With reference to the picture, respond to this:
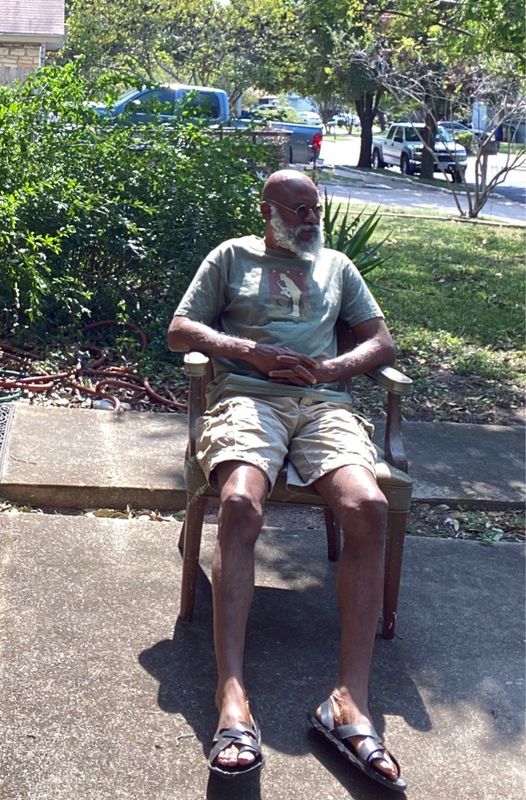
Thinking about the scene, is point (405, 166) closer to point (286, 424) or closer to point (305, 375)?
point (305, 375)

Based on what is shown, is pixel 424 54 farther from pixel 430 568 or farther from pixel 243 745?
pixel 243 745

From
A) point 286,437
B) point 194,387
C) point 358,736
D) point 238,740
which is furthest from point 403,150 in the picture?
point 238,740

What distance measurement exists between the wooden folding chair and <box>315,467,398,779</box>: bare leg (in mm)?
176

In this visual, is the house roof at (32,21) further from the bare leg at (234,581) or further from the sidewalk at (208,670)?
the bare leg at (234,581)

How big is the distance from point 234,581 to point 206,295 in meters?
1.19

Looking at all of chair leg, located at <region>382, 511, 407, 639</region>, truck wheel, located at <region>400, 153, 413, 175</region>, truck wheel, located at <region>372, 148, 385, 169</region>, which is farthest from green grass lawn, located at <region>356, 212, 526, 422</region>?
truck wheel, located at <region>372, 148, 385, 169</region>

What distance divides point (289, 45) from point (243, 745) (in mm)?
36050

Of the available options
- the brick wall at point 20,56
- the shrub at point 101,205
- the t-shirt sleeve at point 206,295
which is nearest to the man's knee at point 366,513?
the t-shirt sleeve at point 206,295

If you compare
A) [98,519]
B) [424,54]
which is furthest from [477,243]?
[98,519]

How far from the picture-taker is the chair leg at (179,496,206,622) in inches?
136

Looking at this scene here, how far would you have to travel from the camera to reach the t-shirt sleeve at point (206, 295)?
12.5 feet

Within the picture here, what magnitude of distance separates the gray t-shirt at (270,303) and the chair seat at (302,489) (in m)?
0.42

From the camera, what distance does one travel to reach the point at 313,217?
3.83 meters

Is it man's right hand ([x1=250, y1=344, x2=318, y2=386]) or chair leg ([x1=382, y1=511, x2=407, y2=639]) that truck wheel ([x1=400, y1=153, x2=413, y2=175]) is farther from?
chair leg ([x1=382, y1=511, x2=407, y2=639])
